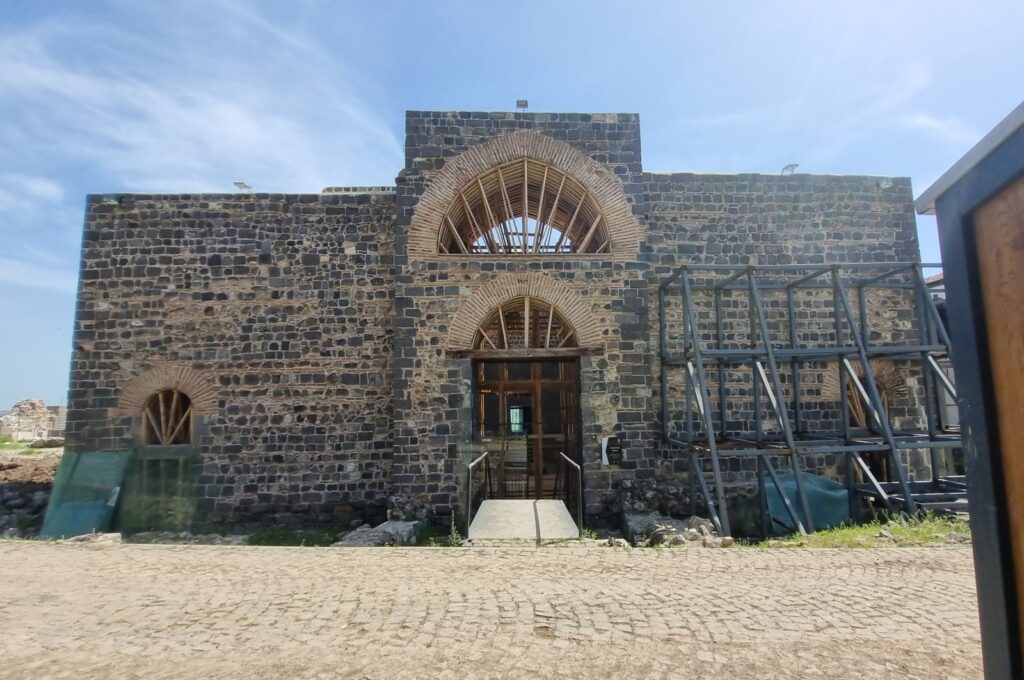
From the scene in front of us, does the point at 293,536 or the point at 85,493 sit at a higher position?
the point at 85,493

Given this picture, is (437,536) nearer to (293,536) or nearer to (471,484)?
(471,484)

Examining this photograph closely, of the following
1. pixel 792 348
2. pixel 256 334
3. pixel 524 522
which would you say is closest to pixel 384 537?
pixel 524 522

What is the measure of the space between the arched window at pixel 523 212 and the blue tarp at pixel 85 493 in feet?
21.8

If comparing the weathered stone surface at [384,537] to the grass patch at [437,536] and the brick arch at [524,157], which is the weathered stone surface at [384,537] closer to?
the grass patch at [437,536]

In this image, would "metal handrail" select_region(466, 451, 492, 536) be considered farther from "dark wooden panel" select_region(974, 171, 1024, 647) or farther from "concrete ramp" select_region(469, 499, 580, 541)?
"dark wooden panel" select_region(974, 171, 1024, 647)

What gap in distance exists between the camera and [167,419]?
1027cm

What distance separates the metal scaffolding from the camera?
9.20m

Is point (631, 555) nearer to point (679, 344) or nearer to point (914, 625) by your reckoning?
point (914, 625)

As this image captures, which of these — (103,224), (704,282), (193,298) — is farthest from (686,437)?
(103,224)

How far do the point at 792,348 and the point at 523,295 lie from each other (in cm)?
454

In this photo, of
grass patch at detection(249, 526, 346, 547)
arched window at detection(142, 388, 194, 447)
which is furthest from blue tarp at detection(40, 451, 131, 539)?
grass patch at detection(249, 526, 346, 547)

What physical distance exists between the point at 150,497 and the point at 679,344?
9358 millimetres

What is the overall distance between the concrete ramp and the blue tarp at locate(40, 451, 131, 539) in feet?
20.6

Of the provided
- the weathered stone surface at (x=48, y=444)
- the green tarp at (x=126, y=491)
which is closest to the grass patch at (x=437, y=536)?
the green tarp at (x=126, y=491)
